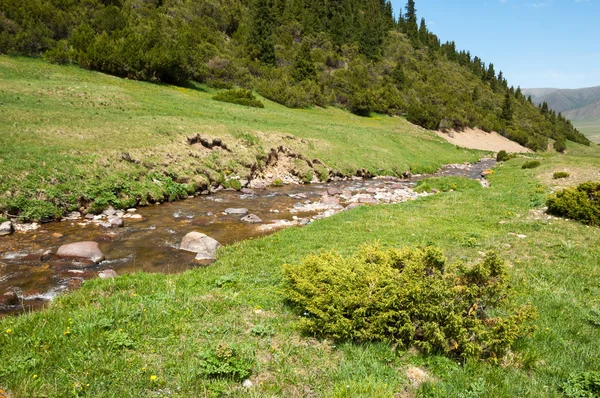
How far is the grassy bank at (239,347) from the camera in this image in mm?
4801

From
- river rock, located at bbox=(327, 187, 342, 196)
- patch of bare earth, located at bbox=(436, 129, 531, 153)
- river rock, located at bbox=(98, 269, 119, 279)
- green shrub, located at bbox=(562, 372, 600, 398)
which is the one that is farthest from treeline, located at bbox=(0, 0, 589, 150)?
green shrub, located at bbox=(562, 372, 600, 398)

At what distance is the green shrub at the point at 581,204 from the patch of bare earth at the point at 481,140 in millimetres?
58862

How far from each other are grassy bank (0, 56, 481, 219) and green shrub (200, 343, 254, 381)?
45.6 ft

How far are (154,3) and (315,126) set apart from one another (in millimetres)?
51489

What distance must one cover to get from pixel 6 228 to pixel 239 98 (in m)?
35.7

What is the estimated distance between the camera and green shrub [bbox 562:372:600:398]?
4.60m

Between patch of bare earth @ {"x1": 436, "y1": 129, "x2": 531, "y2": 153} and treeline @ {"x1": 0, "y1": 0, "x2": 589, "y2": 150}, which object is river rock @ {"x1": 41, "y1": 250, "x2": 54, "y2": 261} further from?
patch of bare earth @ {"x1": 436, "y1": 129, "x2": 531, "y2": 153}

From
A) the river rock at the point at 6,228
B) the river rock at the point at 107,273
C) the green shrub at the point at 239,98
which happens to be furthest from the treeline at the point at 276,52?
the river rock at the point at 107,273

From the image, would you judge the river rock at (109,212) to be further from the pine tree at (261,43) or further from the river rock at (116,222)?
the pine tree at (261,43)

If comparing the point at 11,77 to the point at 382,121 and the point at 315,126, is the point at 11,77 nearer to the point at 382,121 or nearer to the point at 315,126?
the point at 315,126

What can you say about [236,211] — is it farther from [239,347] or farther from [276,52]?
[276,52]

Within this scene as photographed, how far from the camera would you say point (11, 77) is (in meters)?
29.9

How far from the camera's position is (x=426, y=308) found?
19.2ft

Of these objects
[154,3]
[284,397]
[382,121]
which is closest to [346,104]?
[382,121]
